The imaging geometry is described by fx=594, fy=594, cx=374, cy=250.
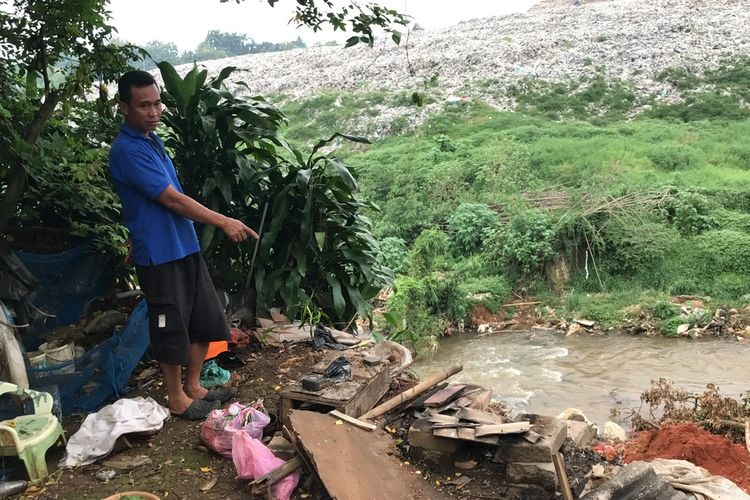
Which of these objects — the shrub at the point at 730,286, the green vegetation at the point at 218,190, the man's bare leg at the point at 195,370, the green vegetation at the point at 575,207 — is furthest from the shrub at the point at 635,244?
the man's bare leg at the point at 195,370

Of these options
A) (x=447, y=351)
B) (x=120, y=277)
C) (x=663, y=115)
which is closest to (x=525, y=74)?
(x=663, y=115)

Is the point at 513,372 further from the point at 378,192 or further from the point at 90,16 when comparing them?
the point at 378,192

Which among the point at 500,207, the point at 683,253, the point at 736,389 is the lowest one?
the point at 736,389

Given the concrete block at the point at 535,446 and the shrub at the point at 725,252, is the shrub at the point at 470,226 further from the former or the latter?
the concrete block at the point at 535,446

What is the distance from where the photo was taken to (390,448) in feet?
8.94

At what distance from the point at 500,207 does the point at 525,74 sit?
33.1 ft

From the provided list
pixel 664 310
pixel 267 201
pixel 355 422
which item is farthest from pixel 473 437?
pixel 664 310

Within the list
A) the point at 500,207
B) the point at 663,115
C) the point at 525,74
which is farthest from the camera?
the point at 525,74

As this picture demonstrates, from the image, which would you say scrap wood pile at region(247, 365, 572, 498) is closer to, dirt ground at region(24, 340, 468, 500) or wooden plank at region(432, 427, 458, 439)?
wooden plank at region(432, 427, 458, 439)

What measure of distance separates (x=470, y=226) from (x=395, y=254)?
1776mm

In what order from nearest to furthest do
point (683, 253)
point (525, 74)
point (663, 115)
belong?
point (683, 253), point (663, 115), point (525, 74)

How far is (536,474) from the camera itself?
7.94ft

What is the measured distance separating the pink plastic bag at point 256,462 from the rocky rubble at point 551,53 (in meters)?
18.3

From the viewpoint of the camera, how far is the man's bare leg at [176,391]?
9.60 feet
